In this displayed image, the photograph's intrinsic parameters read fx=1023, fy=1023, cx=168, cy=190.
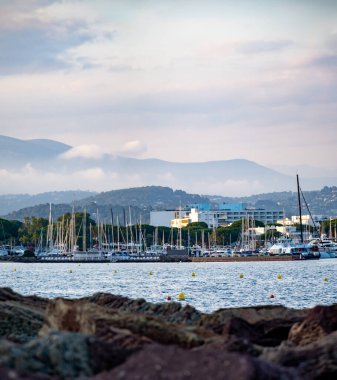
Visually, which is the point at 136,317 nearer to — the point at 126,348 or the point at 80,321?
the point at 80,321

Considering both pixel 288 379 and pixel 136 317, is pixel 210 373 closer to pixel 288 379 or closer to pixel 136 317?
pixel 288 379

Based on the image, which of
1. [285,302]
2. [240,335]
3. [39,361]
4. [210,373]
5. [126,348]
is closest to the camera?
[210,373]

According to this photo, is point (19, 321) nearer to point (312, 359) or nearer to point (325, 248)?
point (312, 359)

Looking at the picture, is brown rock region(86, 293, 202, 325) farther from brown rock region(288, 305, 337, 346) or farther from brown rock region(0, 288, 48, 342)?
brown rock region(288, 305, 337, 346)

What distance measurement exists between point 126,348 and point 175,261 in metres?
173

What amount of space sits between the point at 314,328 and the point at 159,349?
22.8ft

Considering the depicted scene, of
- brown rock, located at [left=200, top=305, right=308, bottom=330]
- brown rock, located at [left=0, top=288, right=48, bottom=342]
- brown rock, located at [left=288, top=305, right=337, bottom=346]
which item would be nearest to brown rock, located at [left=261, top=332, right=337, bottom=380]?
brown rock, located at [left=288, top=305, right=337, bottom=346]

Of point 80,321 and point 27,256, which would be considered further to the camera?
point 27,256

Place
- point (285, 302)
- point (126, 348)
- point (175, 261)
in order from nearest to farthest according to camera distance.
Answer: point (126, 348), point (285, 302), point (175, 261)

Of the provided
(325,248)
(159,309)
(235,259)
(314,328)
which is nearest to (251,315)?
(159,309)

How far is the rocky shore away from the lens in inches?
431

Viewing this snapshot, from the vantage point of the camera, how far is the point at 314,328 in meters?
18.0

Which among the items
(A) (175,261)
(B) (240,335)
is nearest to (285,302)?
(B) (240,335)

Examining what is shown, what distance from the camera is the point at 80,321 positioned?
1518cm
